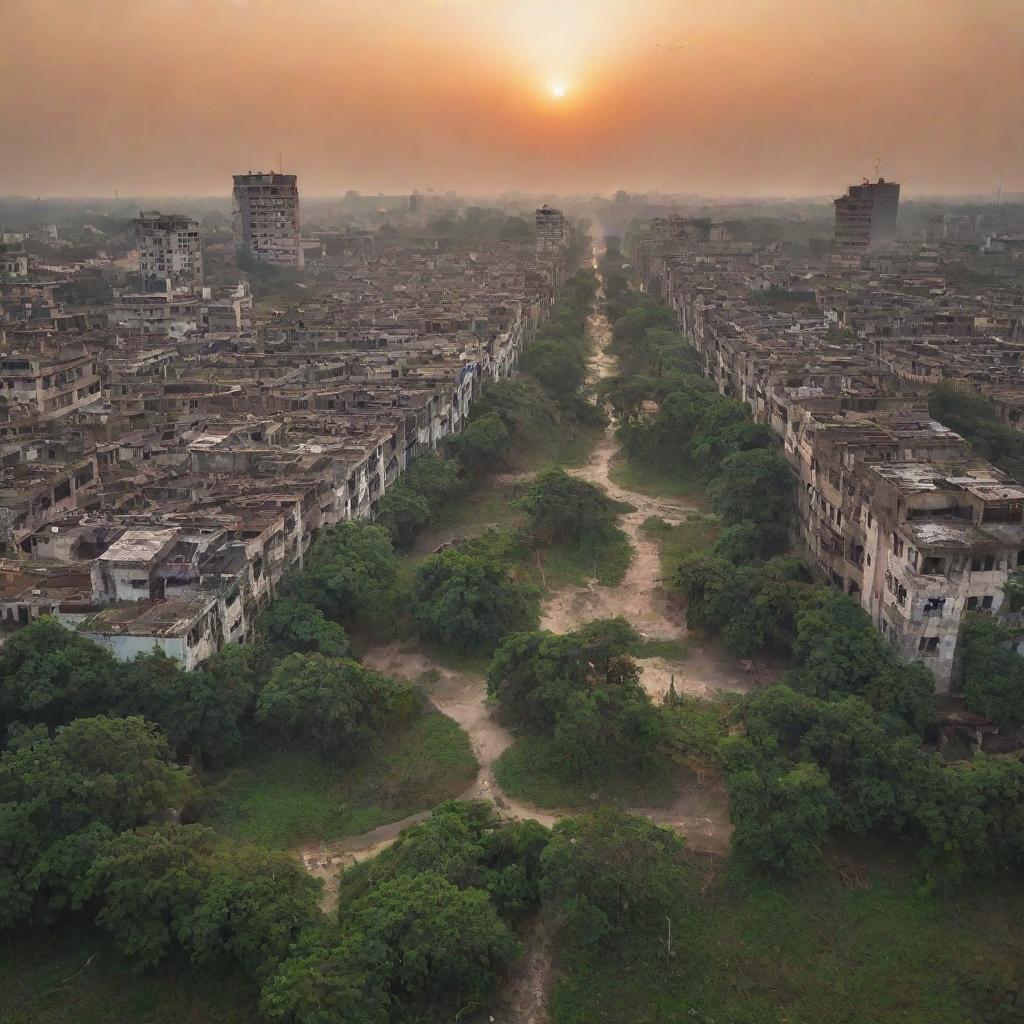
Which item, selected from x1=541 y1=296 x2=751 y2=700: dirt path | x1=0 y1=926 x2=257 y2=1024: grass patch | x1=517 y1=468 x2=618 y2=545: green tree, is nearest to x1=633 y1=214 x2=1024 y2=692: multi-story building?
x1=541 y1=296 x2=751 y2=700: dirt path

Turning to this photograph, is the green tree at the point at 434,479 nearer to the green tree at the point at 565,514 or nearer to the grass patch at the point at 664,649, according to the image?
the green tree at the point at 565,514

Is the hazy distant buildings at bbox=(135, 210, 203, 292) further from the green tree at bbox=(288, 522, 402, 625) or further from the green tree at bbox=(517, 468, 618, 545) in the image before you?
the green tree at bbox=(288, 522, 402, 625)

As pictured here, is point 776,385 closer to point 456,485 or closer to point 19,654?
point 456,485

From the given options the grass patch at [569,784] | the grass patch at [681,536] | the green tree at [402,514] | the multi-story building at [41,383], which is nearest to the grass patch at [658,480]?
the grass patch at [681,536]

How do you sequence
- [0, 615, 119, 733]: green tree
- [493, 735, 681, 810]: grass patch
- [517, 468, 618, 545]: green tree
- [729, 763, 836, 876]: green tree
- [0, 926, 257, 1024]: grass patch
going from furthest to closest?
[517, 468, 618, 545]: green tree < [493, 735, 681, 810]: grass patch < [0, 615, 119, 733]: green tree < [729, 763, 836, 876]: green tree < [0, 926, 257, 1024]: grass patch

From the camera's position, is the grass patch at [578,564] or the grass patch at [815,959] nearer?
the grass patch at [815,959]

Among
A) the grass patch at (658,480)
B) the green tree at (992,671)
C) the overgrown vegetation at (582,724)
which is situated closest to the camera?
the overgrown vegetation at (582,724)
